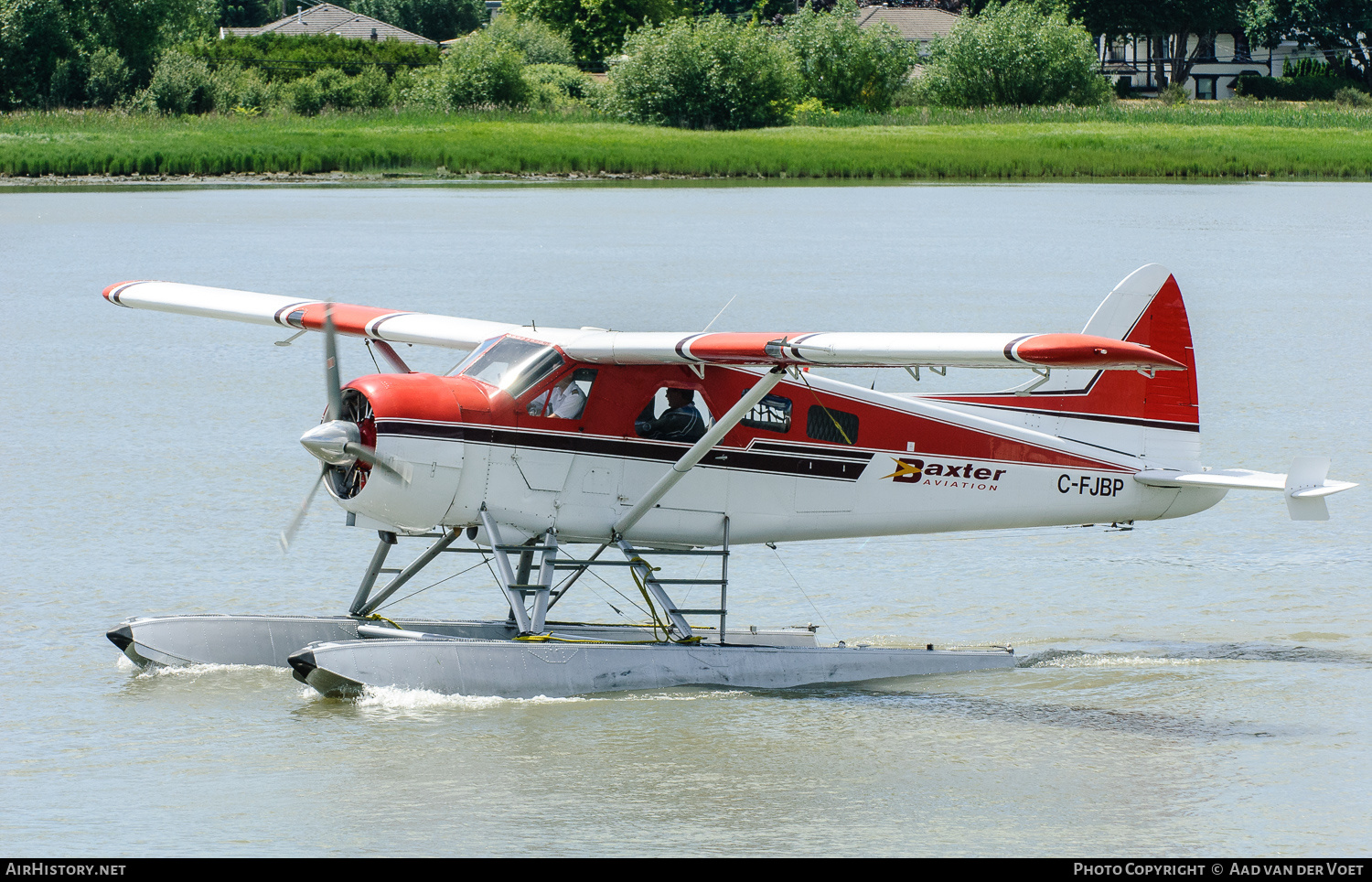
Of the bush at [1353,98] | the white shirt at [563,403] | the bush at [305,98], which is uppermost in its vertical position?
the bush at [305,98]

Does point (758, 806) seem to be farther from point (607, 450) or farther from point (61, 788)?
point (61, 788)

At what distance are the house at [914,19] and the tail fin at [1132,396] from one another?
9716cm

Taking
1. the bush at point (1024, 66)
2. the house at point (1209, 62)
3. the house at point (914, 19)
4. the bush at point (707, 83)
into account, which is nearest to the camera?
the bush at point (707, 83)

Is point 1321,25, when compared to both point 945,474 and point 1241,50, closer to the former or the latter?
point 1241,50

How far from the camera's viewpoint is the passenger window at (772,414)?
9508 millimetres

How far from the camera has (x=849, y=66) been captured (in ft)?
241

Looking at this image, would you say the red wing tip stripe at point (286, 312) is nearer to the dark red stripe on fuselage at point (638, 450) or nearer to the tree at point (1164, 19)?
the dark red stripe on fuselage at point (638, 450)

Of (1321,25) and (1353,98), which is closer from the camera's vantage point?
(1353,98)

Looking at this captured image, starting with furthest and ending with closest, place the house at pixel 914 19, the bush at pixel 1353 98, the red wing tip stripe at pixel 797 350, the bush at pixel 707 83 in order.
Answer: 1. the house at pixel 914 19
2. the bush at pixel 1353 98
3. the bush at pixel 707 83
4. the red wing tip stripe at pixel 797 350

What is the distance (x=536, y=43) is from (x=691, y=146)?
31431mm

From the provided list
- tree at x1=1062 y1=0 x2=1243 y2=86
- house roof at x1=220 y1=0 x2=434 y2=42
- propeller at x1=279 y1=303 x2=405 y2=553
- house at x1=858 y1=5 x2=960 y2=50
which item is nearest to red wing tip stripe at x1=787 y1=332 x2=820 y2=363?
propeller at x1=279 y1=303 x2=405 y2=553

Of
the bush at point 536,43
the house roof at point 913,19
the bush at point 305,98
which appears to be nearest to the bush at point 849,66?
the bush at point 536,43

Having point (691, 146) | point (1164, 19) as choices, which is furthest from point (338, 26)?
point (691, 146)

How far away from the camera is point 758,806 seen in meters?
7.54
